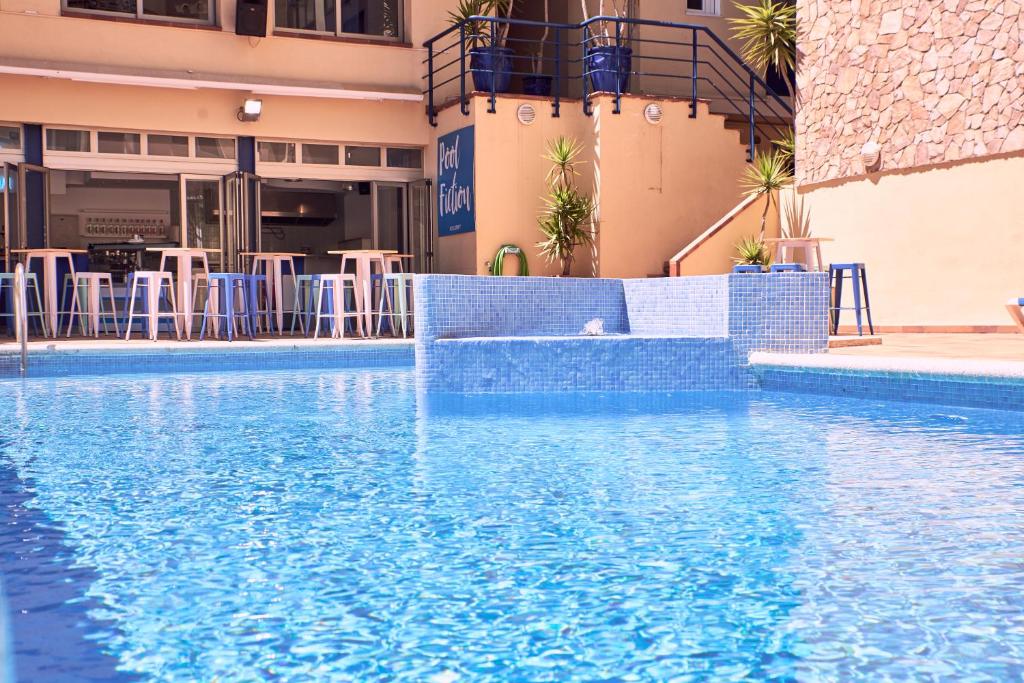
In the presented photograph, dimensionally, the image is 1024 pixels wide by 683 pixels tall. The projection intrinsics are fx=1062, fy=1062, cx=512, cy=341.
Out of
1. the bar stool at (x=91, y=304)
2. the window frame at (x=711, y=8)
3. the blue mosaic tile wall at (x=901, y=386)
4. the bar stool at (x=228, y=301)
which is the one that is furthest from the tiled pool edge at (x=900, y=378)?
the window frame at (x=711, y=8)

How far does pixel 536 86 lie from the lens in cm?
1330

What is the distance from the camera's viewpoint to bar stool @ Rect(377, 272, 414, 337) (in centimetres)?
1072

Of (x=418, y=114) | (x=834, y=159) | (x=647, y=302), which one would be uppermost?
(x=418, y=114)

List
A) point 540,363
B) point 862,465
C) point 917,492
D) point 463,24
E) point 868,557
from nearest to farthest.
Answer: point 868,557, point 917,492, point 862,465, point 540,363, point 463,24

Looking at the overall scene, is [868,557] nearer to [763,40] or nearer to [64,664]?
[64,664]

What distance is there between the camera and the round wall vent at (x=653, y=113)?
41.3 feet

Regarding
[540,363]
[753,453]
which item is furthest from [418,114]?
[753,453]

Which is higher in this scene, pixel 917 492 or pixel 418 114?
pixel 418 114

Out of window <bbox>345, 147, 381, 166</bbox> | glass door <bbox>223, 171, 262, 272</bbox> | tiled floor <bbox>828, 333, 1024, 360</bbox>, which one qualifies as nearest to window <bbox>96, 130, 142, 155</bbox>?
glass door <bbox>223, 171, 262, 272</bbox>

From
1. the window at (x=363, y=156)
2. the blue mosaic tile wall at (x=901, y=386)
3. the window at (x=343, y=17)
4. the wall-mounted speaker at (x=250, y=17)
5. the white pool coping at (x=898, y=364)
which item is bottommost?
the blue mosaic tile wall at (x=901, y=386)

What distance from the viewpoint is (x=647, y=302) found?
27.3 ft

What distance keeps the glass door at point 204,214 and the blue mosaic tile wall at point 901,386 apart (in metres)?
7.80

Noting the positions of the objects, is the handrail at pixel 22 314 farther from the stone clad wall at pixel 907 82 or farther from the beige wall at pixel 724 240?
the stone clad wall at pixel 907 82

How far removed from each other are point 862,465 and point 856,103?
24.7 feet
